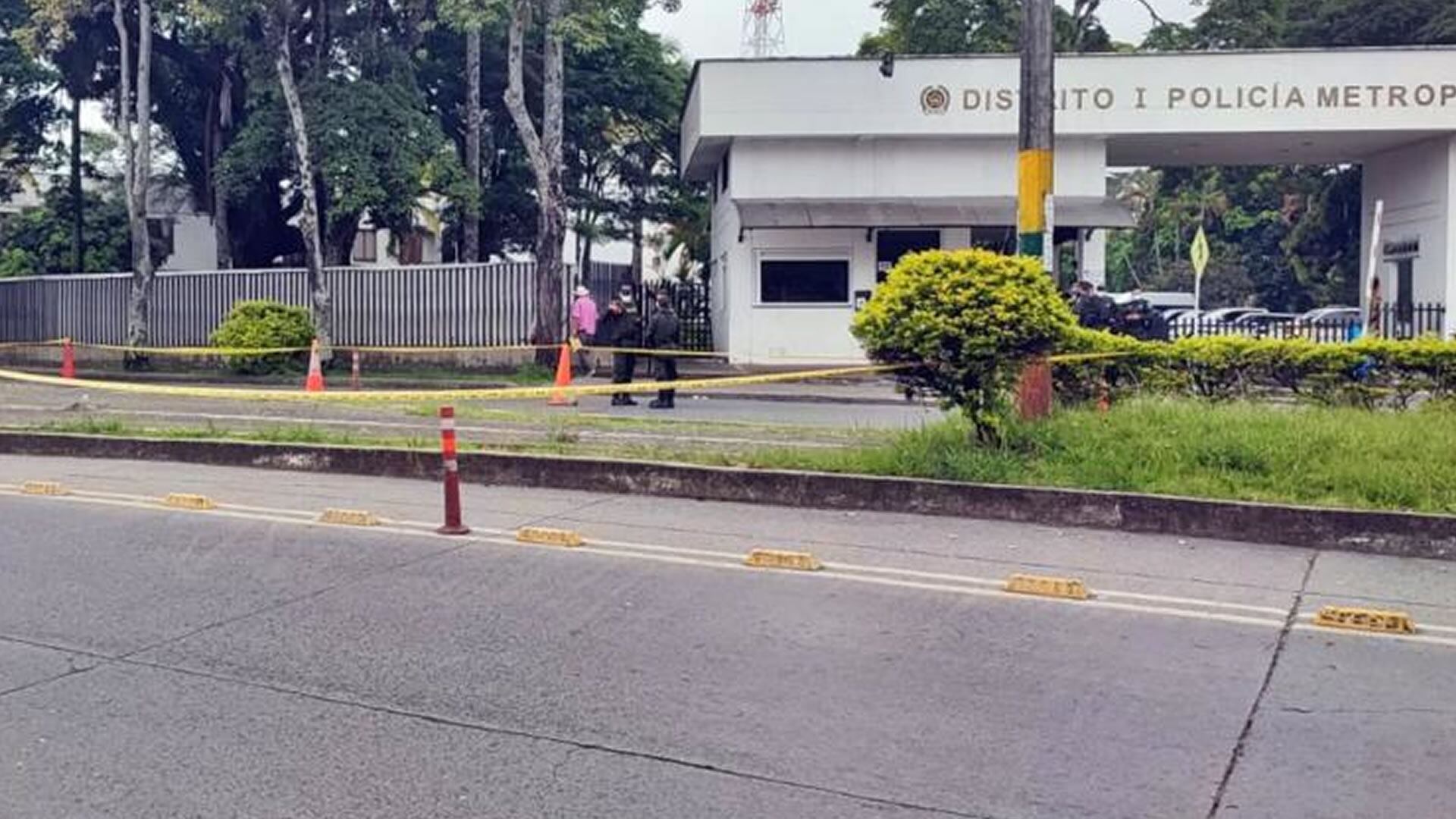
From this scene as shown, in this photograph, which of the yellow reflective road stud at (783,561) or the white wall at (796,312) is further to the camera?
the white wall at (796,312)

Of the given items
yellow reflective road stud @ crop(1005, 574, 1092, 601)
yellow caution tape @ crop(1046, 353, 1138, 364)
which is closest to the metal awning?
yellow caution tape @ crop(1046, 353, 1138, 364)

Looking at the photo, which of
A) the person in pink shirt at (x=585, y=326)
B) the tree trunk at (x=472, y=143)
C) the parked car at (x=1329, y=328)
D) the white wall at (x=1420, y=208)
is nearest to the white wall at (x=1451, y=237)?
the white wall at (x=1420, y=208)

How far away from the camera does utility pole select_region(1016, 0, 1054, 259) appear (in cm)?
1281

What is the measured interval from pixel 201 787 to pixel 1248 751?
13.0 ft

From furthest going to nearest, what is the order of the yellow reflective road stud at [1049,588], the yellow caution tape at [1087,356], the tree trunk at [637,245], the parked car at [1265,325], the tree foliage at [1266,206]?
the tree trunk at [637,245], the tree foliage at [1266,206], the parked car at [1265,325], the yellow caution tape at [1087,356], the yellow reflective road stud at [1049,588]

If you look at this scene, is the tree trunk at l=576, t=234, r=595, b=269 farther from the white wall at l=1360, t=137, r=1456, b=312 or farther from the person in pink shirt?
the white wall at l=1360, t=137, r=1456, b=312

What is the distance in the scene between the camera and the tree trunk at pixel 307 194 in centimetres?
2672

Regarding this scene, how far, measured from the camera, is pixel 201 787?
5.12 meters

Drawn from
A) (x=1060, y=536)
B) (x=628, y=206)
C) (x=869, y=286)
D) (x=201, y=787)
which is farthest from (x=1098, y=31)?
(x=201, y=787)

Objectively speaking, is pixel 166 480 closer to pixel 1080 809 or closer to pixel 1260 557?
pixel 1260 557

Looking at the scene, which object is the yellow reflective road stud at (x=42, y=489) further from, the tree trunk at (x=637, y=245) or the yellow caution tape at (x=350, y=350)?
the tree trunk at (x=637, y=245)

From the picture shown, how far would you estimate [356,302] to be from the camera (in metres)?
30.2

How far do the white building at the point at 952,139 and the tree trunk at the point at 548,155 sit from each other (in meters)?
2.78

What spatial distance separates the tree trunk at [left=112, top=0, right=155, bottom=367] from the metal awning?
12.6 metres
